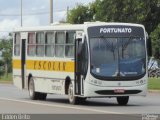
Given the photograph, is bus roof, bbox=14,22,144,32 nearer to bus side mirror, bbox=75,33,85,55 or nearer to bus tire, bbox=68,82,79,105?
bus side mirror, bbox=75,33,85,55

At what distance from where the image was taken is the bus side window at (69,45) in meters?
26.1

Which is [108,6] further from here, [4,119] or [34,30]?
[4,119]

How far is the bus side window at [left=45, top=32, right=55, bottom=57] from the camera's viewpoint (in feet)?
91.2

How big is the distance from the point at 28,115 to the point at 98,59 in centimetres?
540

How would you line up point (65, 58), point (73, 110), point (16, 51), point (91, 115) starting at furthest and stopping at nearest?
point (16, 51), point (65, 58), point (73, 110), point (91, 115)

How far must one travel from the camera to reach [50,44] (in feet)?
91.8

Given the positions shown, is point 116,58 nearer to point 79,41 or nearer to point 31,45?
point 79,41

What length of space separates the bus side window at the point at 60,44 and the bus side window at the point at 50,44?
0.34 m

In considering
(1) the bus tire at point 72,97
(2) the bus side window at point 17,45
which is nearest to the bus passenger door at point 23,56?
(2) the bus side window at point 17,45

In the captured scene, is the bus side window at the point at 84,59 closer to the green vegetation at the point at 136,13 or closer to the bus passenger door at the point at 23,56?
the bus passenger door at the point at 23,56

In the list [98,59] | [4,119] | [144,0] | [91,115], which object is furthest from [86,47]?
[144,0]

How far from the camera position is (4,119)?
18594mm

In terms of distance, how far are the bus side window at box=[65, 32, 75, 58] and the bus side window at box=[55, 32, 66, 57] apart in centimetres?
31

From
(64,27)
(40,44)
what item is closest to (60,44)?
(64,27)
